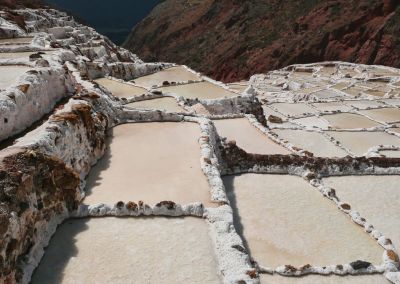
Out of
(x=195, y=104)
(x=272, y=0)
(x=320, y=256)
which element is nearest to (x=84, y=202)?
(x=320, y=256)

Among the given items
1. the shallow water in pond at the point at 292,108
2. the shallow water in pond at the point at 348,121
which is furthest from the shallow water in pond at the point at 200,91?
the shallow water in pond at the point at 292,108

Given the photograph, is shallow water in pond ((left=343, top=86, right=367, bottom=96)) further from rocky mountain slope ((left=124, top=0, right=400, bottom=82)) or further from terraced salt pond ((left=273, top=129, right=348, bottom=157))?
rocky mountain slope ((left=124, top=0, right=400, bottom=82))

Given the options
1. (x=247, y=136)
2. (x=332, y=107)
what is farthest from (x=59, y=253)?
(x=332, y=107)

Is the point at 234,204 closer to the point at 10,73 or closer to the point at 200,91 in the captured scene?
the point at 10,73

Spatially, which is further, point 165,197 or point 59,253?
point 165,197

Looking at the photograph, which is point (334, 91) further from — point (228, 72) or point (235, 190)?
point (228, 72)

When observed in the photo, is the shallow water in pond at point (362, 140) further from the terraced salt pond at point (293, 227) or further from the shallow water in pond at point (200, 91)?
the terraced salt pond at point (293, 227)

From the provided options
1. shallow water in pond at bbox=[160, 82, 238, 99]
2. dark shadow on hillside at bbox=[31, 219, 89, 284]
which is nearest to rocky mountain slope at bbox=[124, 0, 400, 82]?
shallow water in pond at bbox=[160, 82, 238, 99]

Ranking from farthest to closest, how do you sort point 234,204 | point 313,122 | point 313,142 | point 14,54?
1. point 313,122
2. point 313,142
3. point 14,54
4. point 234,204
